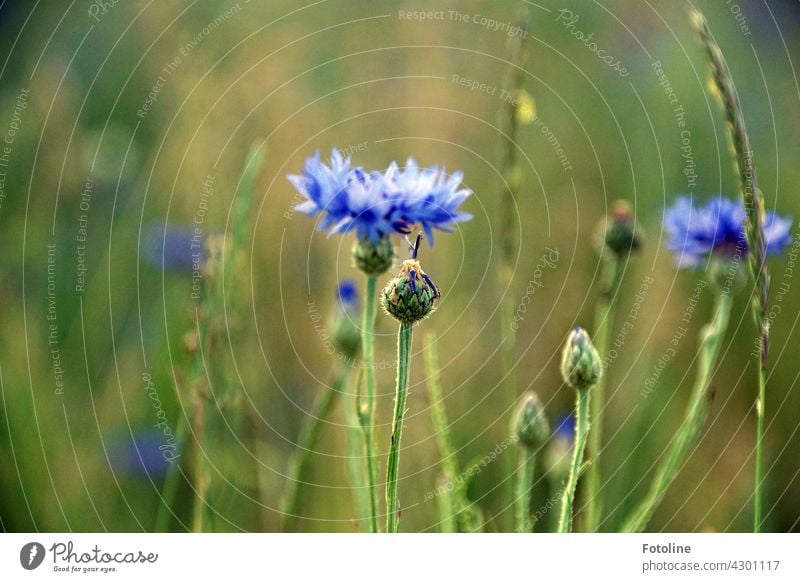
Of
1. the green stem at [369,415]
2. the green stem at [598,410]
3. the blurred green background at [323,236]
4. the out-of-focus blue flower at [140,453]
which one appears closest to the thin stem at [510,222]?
the blurred green background at [323,236]

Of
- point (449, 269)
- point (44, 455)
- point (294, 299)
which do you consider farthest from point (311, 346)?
point (44, 455)

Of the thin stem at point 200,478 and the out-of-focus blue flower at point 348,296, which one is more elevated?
the out-of-focus blue flower at point 348,296

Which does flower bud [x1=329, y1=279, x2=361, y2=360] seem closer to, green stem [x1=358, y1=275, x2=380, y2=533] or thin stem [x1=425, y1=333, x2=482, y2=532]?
thin stem [x1=425, y1=333, x2=482, y2=532]
